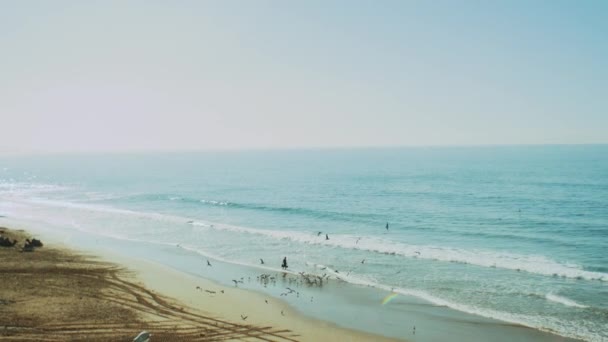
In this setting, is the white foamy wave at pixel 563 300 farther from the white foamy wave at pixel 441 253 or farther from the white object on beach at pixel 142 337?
the white object on beach at pixel 142 337

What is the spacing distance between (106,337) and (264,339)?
641 cm

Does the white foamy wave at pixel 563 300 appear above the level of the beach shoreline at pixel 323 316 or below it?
above

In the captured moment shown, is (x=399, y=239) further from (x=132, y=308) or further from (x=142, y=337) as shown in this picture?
(x=142, y=337)

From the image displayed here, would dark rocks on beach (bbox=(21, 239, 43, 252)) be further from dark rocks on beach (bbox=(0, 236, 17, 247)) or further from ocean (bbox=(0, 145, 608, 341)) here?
ocean (bbox=(0, 145, 608, 341))

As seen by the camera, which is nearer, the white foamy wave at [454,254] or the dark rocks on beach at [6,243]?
the white foamy wave at [454,254]

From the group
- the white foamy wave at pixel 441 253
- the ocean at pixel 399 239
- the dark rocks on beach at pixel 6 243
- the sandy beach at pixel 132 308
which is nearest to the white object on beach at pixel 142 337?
the sandy beach at pixel 132 308

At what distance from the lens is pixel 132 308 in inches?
884

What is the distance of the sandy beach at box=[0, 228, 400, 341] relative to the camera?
19141 millimetres

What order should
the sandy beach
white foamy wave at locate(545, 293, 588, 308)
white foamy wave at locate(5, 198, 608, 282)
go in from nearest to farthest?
the sandy beach → white foamy wave at locate(545, 293, 588, 308) → white foamy wave at locate(5, 198, 608, 282)

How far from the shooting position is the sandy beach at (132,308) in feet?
62.8

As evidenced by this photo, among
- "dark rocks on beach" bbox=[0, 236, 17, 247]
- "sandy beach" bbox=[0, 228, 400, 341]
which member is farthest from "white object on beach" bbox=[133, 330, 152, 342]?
"dark rocks on beach" bbox=[0, 236, 17, 247]

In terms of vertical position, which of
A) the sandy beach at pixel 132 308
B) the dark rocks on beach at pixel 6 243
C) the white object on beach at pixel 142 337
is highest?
the white object on beach at pixel 142 337

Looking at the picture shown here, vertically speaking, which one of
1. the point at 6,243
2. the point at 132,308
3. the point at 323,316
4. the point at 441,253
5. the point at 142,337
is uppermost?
the point at 142,337

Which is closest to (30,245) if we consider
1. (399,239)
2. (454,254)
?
(399,239)
